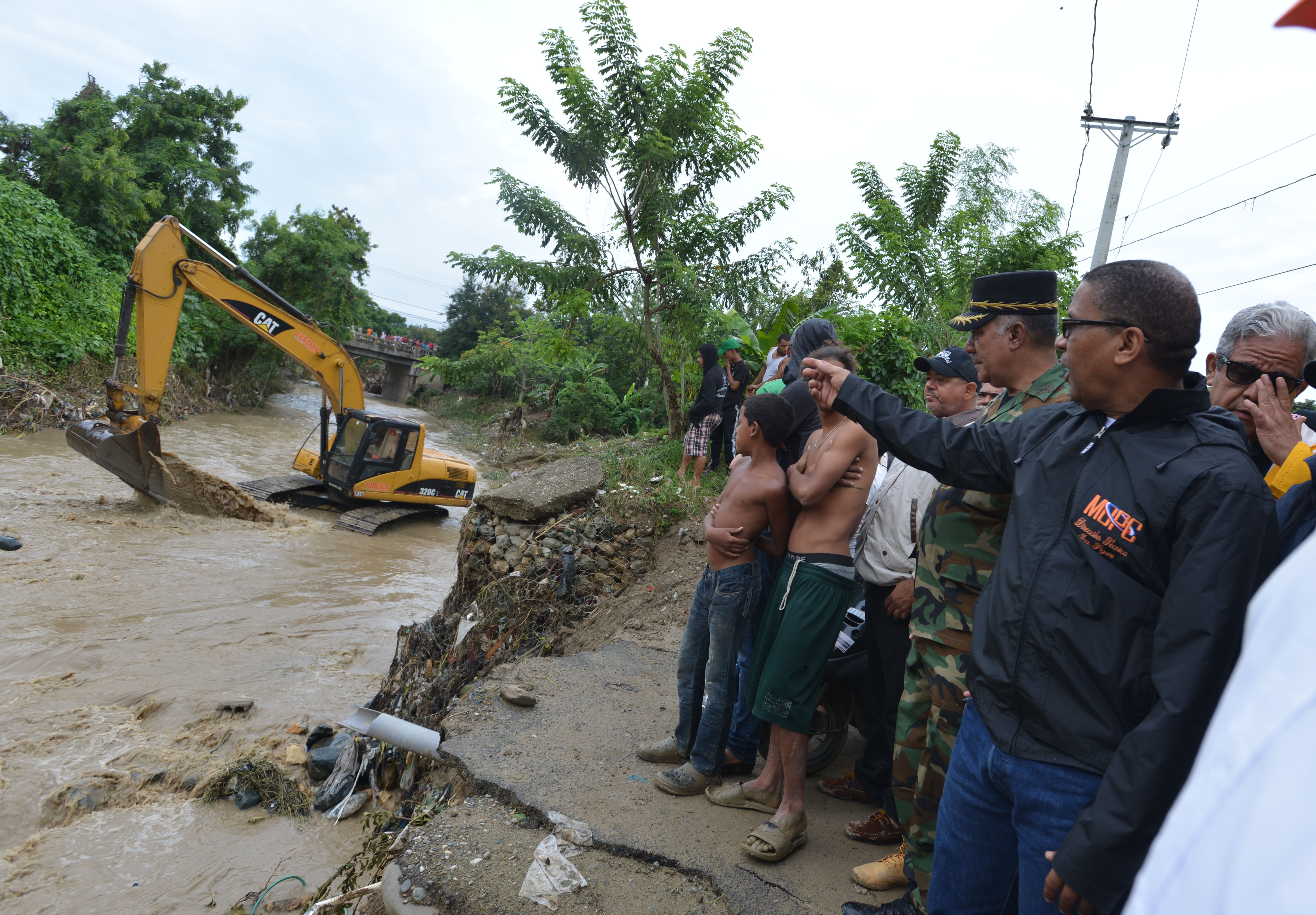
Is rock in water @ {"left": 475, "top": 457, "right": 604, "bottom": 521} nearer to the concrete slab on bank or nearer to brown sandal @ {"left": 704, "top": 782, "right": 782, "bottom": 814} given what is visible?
the concrete slab on bank

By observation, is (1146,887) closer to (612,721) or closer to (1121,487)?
(1121,487)

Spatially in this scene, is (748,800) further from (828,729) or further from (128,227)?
(128,227)

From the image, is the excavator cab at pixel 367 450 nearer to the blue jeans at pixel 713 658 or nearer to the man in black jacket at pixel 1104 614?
the blue jeans at pixel 713 658

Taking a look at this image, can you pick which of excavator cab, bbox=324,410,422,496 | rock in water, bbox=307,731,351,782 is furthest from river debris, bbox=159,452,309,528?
rock in water, bbox=307,731,351,782

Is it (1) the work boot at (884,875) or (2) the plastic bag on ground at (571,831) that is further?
(2) the plastic bag on ground at (571,831)

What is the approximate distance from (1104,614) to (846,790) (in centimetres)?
230

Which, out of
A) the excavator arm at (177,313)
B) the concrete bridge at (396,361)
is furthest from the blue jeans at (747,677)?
the concrete bridge at (396,361)

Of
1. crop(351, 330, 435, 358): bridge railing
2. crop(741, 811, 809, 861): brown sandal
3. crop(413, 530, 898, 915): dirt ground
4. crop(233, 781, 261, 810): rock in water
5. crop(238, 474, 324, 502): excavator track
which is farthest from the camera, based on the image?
crop(351, 330, 435, 358): bridge railing

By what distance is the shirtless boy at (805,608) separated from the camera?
2932 mm

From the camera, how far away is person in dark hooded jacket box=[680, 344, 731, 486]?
8.16 meters

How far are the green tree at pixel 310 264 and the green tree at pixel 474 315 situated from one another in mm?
12131

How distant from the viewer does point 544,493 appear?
23.1 feet

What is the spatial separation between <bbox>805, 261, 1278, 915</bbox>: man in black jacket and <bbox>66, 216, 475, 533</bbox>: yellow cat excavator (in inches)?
422

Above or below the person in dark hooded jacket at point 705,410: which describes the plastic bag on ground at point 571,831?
below
